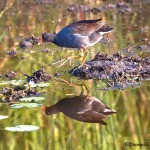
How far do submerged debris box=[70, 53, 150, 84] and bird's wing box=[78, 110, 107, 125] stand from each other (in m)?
1.02

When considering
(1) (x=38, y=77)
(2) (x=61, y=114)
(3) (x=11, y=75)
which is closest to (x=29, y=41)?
(3) (x=11, y=75)

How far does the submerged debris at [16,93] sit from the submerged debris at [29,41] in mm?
2437

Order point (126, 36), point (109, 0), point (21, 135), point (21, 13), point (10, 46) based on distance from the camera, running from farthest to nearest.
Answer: point (109, 0)
point (21, 13)
point (126, 36)
point (10, 46)
point (21, 135)

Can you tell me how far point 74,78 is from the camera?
698 centimetres

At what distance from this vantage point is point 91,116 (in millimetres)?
5637

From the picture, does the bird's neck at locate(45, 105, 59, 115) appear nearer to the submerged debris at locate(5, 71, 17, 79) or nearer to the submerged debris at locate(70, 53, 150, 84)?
the submerged debris at locate(70, 53, 150, 84)

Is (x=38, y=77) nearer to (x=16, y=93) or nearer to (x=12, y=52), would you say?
(x=16, y=93)

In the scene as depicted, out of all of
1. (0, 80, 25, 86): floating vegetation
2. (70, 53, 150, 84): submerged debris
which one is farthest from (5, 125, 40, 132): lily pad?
(70, 53, 150, 84): submerged debris

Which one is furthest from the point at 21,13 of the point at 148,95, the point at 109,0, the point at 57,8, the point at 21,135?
the point at 21,135

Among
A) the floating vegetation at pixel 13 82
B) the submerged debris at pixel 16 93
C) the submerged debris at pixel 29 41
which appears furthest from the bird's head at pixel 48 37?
the submerged debris at pixel 16 93

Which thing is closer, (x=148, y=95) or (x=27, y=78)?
(x=148, y=95)

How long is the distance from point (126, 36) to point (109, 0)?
386cm

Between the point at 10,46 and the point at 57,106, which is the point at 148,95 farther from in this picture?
the point at 10,46

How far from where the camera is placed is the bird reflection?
18.4 feet
